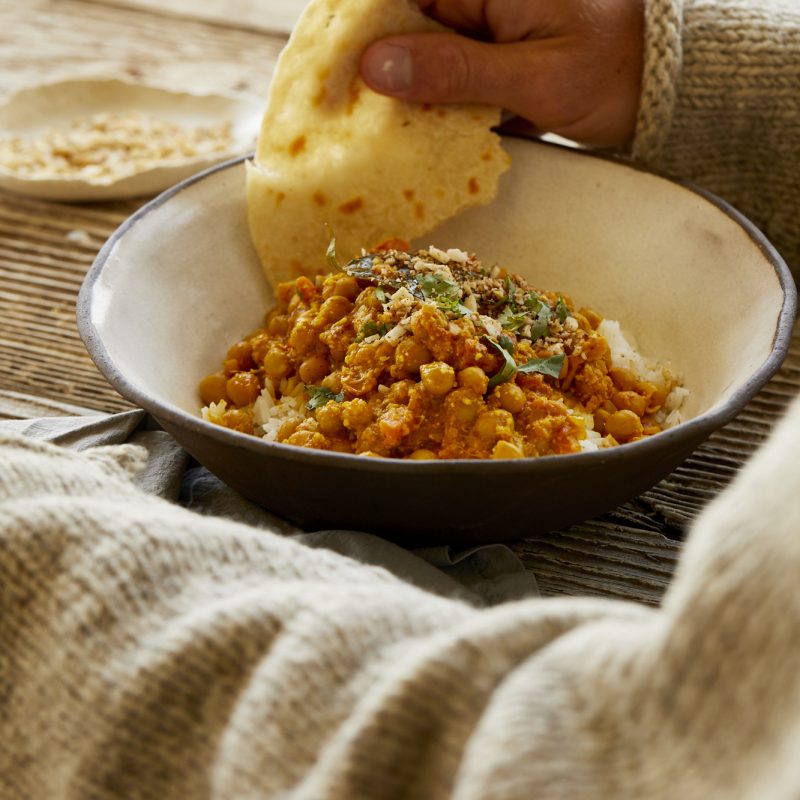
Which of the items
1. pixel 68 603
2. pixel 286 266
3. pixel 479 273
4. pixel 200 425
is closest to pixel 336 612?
pixel 68 603

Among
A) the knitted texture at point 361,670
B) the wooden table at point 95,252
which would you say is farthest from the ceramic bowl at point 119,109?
the knitted texture at point 361,670

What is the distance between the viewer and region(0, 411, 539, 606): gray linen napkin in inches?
67.4

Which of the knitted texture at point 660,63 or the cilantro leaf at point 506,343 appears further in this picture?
the knitted texture at point 660,63

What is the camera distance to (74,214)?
3.17m

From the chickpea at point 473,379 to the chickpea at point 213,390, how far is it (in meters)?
0.58

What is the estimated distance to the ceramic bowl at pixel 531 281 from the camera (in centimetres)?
160

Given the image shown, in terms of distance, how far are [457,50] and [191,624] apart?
5.41ft

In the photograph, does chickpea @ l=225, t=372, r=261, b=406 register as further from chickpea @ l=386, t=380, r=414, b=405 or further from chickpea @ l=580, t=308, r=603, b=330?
chickpea @ l=580, t=308, r=603, b=330

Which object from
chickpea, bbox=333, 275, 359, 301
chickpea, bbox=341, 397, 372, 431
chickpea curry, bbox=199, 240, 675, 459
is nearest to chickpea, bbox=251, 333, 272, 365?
chickpea curry, bbox=199, 240, 675, 459

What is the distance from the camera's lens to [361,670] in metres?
1.08

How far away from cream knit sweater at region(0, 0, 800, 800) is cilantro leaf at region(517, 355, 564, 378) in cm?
76

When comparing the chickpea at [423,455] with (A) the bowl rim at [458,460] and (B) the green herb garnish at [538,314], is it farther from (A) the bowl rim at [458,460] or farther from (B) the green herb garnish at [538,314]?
(B) the green herb garnish at [538,314]

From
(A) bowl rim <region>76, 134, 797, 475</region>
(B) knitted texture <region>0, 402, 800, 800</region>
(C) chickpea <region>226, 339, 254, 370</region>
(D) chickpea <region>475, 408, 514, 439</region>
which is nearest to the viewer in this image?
(B) knitted texture <region>0, 402, 800, 800</region>

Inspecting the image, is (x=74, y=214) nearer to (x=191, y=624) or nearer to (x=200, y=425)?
(x=200, y=425)
